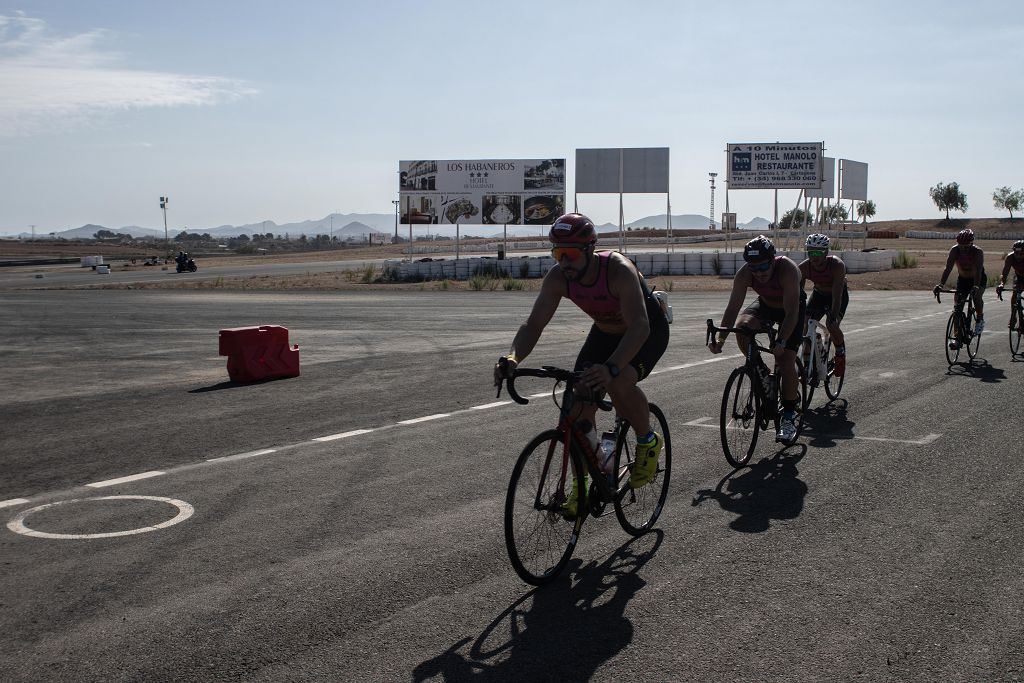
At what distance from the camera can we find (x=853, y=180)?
2232 inches

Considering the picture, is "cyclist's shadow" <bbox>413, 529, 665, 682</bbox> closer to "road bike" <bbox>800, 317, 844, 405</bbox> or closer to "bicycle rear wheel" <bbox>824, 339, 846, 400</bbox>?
"road bike" <bbox>800, 317, 844, 405</bbox>

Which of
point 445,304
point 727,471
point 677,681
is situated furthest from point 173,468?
point 445,304

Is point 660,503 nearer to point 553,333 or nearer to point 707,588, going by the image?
point 707,588

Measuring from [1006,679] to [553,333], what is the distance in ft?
54.6

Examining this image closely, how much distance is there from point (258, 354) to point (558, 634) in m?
10.2

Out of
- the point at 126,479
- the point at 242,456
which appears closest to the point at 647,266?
the point at 242,456

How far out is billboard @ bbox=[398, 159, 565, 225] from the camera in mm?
55281

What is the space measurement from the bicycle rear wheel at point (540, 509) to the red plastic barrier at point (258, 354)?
9.20 m

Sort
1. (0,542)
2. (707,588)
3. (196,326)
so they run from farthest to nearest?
(196,326), (0,542), (707,588)

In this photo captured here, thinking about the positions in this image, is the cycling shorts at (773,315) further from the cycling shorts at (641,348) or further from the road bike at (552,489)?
the road bike at (552,489)

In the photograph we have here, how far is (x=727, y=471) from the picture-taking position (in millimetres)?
8062

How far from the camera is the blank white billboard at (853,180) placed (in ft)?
182

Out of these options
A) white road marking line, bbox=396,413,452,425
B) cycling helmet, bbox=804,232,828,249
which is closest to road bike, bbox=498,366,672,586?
white road marking line, bbox=396,413,452,425

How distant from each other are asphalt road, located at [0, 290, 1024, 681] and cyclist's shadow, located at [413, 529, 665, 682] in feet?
0.05
